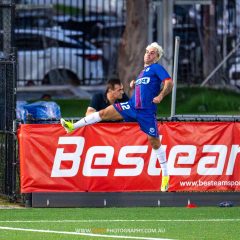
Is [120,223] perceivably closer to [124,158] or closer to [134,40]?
[124,158]

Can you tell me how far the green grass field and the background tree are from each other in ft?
39.5

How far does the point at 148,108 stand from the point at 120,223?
80.8 inches

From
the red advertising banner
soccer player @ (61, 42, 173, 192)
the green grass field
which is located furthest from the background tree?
the green grass field

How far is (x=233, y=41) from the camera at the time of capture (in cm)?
3228

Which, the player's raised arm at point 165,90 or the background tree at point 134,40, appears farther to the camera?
the background tree at point 134,40

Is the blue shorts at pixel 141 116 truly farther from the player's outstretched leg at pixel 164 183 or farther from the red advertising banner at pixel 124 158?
the player's outstretched leg at pixel 164 183

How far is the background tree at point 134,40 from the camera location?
27125 millimetres

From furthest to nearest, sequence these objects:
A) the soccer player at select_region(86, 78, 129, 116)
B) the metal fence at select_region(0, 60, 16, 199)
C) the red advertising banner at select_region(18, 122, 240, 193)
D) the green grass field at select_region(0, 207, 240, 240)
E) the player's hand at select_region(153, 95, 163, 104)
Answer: the soccer player at select_region(86, 78, 129, 116) < the metal fence at select_region(0, 60, 16, 199) < the red advertising banner at select_region(18, 122, 240, 193) < the player's hand at select_region(153, 95, 163, 104) < the green grass field at select_region(0, 207, 240, 240)

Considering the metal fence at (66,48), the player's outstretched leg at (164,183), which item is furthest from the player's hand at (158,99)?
the metal fence at (66,48)

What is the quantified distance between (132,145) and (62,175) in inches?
38.5

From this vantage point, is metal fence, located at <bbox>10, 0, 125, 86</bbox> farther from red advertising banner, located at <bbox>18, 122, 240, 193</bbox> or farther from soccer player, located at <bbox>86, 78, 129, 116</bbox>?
red advertising banner, located at <bbox>18, 122, 240, 193</bbox>

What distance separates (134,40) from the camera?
27.2 meters

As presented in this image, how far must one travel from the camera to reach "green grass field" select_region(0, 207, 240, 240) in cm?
1255

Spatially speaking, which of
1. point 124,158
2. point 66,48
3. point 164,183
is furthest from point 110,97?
point 66,48
